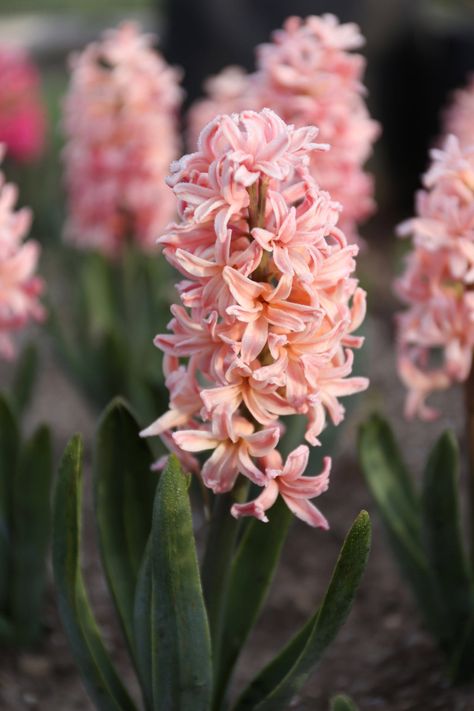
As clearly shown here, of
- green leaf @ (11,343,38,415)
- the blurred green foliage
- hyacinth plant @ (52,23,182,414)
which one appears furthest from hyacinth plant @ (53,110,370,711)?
the blurred green foliage

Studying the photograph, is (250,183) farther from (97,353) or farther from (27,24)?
(27,24)

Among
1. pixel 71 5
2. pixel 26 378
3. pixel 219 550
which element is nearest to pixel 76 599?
pixel 219 550

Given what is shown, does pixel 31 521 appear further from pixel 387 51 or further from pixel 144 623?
pixel 387 51

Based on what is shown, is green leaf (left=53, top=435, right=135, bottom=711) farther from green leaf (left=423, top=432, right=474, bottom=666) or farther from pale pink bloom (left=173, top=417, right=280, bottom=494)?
green leaf (left=423, top=432, right=474, bottom=666)

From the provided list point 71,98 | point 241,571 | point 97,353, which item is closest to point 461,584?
point 241,571

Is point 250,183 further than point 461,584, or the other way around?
point 461,584

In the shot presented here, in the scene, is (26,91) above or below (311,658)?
above
